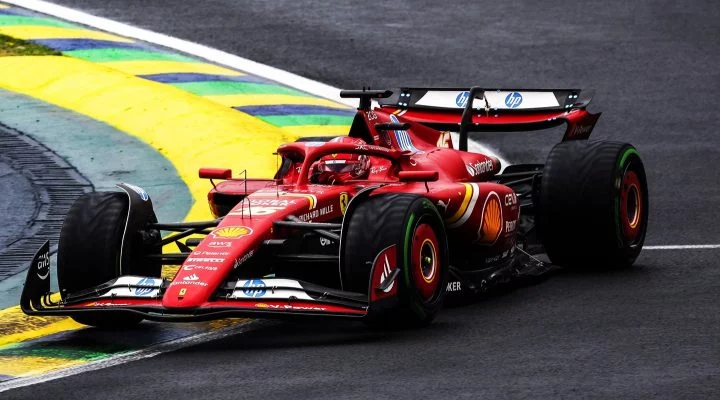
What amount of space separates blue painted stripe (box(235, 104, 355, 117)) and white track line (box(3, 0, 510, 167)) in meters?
0.73

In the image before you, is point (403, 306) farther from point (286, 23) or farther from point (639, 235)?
point (286, 23)

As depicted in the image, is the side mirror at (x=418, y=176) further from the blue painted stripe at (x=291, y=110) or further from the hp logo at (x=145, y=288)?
the blue painted stripe at (x=291, y=110)

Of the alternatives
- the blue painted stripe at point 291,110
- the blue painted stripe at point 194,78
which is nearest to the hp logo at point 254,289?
the blue painted stripe at point 291,110

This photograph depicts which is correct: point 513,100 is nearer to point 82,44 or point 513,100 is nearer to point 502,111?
point 502,111

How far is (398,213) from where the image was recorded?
9188 mm

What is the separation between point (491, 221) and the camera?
10438 mm

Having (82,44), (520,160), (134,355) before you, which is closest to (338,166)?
(134,355)

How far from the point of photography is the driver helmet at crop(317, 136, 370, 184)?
10.4 metres

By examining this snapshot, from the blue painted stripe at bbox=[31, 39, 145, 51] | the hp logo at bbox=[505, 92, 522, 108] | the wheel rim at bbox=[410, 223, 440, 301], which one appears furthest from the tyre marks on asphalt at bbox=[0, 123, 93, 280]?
the hp logo at bbox=[505, 92, 522, 108]

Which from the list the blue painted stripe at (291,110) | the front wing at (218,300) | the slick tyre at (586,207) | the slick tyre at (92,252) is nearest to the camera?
the front wing at (218,300)

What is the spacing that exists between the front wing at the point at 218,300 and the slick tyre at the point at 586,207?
2.53 meters

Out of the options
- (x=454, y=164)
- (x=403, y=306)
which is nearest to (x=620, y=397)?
(x=403, y=306)

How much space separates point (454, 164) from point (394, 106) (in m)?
1.83

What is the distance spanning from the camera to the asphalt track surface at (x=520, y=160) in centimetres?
798
